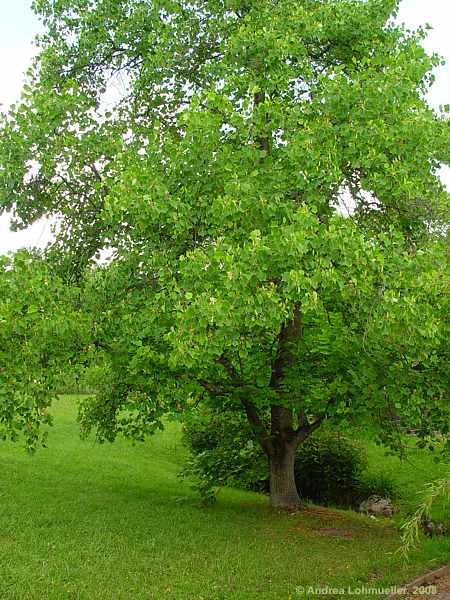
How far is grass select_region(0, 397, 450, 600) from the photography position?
35.8ft

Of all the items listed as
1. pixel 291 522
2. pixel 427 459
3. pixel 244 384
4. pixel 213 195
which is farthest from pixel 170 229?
pixel 427 459

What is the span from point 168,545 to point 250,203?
680 cm

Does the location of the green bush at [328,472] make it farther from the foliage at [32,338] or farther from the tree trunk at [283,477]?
the foliage at [32,338]

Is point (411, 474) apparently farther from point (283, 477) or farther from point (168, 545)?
point (168, 545)

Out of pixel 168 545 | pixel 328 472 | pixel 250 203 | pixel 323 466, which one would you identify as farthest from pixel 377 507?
pixel 250 203

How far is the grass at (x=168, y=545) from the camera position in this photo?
10.9 m

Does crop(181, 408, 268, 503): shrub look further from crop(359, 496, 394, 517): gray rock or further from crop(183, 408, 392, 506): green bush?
crop(359, 496, 394, 517): gray rock

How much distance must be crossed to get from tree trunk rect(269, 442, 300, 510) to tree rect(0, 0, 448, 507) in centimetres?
4

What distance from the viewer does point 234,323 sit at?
10.3 metres

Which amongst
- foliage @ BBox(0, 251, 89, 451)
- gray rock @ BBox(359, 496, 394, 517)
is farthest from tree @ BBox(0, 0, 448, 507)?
gray rock @ BBox(359, 496, 394, 517)

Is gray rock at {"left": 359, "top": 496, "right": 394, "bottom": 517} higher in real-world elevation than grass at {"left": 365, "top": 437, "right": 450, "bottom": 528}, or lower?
lower

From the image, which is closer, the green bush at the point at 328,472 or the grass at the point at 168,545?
the grass at the point at 168,545

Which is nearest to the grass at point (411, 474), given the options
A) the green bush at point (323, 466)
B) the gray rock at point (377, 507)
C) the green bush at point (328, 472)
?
the gray rock at point (377, 507)

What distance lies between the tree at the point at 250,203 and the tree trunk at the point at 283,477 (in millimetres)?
37
